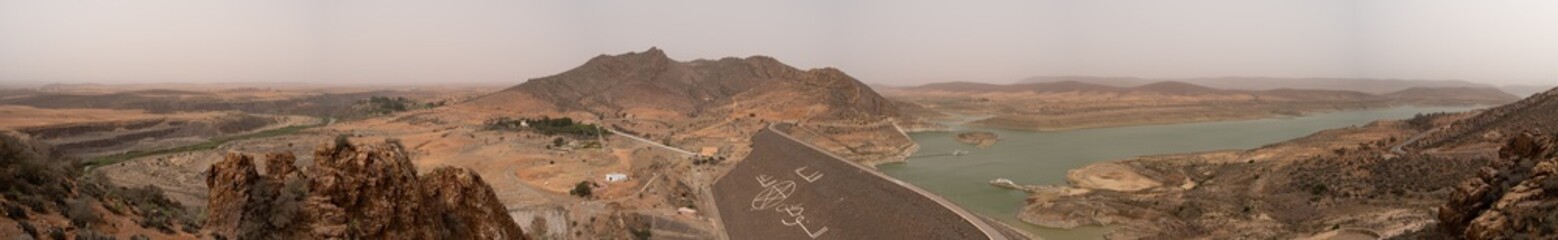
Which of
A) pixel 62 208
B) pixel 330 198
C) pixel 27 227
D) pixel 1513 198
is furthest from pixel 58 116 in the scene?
pixel 1513 198

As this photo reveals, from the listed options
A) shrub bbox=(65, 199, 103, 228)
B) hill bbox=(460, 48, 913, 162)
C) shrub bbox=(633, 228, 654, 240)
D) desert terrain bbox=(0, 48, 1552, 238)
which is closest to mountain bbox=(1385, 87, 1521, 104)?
desert terrain bbox=(0, 48, 1552, 238)

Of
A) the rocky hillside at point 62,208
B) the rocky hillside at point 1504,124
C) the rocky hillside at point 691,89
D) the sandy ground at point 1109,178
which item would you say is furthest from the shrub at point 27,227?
the rocky hillside at point 691,89

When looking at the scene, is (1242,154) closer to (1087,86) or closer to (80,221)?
(80,221)

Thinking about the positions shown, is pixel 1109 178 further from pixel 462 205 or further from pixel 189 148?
pixel 189 148

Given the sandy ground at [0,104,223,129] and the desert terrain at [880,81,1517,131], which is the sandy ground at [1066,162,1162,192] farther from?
the sandy ground at [0,104,223,129]

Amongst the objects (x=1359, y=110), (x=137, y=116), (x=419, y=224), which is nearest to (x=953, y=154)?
(x=419, y=224)

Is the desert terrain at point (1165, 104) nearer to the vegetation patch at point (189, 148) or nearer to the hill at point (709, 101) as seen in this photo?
the hill at point (709, 101)
